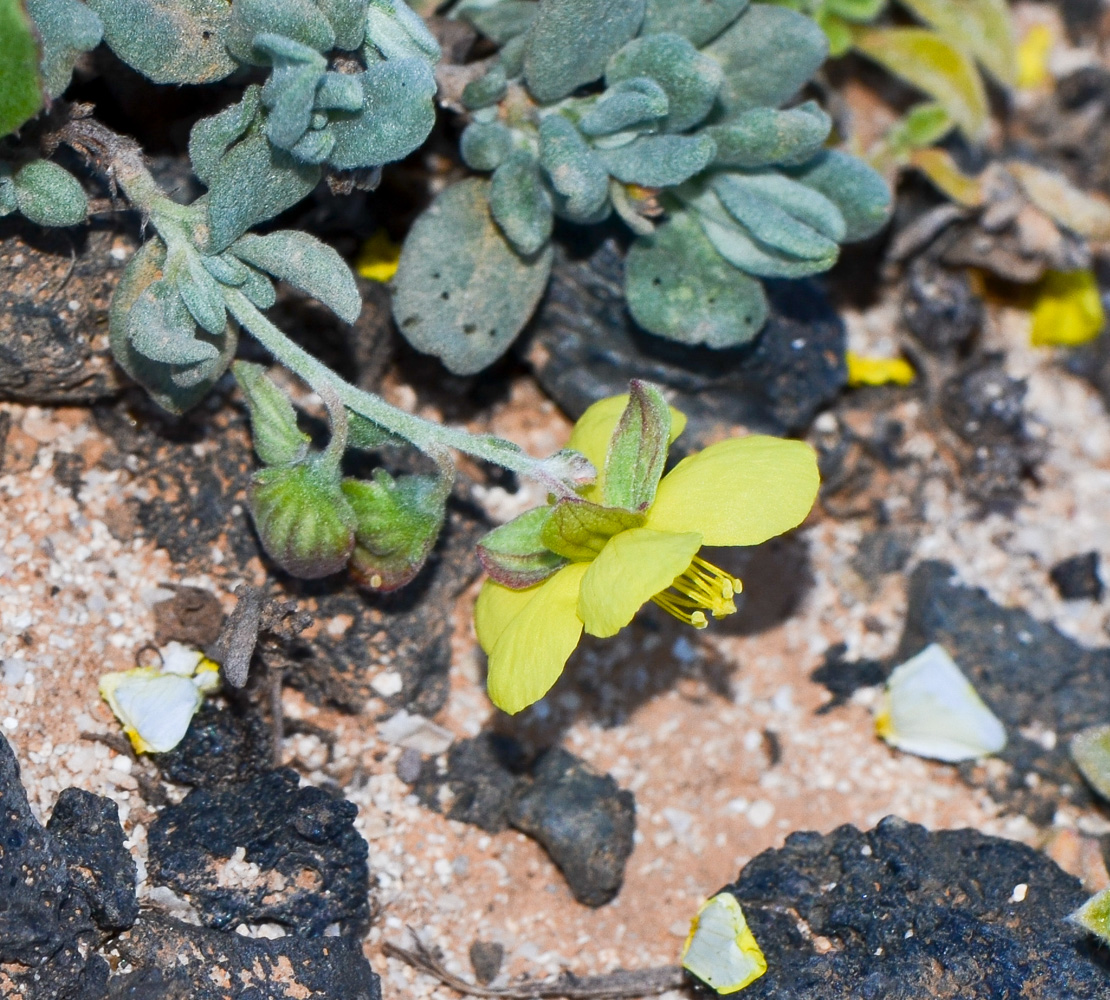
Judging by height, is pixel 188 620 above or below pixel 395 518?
below

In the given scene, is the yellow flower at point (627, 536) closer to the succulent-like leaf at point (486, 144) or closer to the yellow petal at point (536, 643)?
the yellow petal at point (536, 643)

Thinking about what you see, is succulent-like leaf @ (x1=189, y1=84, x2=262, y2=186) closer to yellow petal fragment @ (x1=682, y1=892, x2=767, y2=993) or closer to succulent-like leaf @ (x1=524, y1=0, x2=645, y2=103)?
succulent-like leaf @ (x1=524, y1=0, x2=645, y2=103)

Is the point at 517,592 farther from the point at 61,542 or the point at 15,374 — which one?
the point at 15,374

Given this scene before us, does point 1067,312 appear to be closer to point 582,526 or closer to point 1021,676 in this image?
point 1021,676

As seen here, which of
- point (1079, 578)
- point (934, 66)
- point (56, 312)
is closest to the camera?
point (56, 312)

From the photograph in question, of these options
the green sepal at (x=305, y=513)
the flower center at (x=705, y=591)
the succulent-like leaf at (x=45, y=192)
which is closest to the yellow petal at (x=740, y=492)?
the flower center at (x=705, y=591)

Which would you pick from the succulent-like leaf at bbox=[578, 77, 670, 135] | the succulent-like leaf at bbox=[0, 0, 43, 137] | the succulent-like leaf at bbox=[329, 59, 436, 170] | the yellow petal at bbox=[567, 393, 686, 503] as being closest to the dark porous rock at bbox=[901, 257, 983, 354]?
the succulent-like leaf at bbox=[578, 77, 670, 135]

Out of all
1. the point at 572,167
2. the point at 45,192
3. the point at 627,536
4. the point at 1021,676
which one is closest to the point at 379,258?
the point at 572,167

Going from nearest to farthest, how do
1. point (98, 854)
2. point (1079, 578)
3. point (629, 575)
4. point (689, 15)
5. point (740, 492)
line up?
point (629, 575), point (740, 492), point (98, 854), point (689, 15), point (1079, 578)
